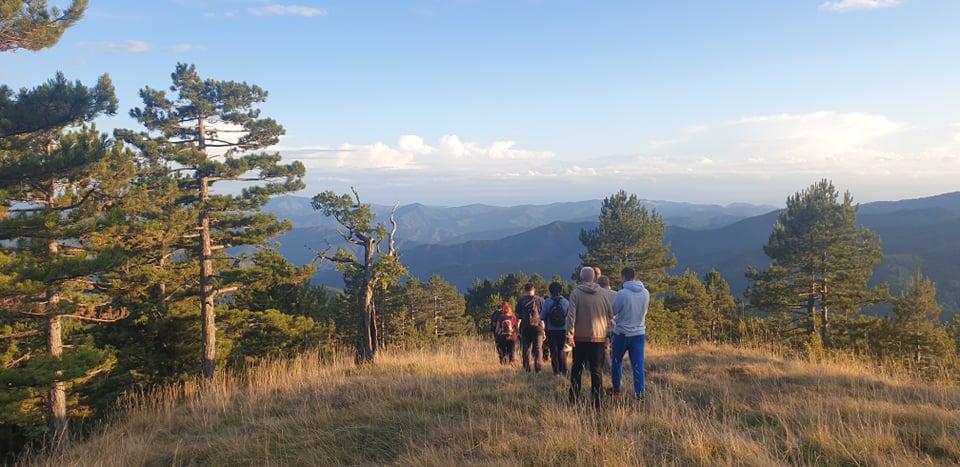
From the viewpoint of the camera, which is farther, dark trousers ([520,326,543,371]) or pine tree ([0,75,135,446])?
pine tree ([0,75,135,446])

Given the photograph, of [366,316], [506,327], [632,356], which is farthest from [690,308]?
[632,356]

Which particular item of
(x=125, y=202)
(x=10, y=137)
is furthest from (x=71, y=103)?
(x=125, y=202)

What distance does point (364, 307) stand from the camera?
11594 mm

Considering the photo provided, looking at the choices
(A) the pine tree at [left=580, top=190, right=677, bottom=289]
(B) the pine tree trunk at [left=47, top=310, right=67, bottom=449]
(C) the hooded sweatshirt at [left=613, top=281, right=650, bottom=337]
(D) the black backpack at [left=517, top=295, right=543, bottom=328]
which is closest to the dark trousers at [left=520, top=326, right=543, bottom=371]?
(D) the black backpack at [left=517, top=295, right=543, bottom=328]

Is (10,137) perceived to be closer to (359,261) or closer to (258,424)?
(359,261)

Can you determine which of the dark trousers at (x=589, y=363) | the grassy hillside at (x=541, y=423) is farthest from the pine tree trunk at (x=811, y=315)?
the dark trousers at (x=589, y=363)

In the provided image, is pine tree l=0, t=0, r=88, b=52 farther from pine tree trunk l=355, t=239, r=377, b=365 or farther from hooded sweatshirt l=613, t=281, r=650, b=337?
hooded sweatshirt l=613, t=281, r=650, b=337

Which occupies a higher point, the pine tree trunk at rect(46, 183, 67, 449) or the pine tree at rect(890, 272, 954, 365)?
the pine tree trunk at rect(46, 183, 67, 449)

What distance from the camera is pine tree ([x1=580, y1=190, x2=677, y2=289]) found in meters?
30.3

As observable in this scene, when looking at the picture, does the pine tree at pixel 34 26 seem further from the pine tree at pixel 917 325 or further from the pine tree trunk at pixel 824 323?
the pine tree at pixel 917 325

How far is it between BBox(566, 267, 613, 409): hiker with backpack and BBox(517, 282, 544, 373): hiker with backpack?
2.66 m

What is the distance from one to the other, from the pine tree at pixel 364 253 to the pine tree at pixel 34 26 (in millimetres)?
6048

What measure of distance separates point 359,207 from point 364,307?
2514 mm

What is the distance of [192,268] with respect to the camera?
18.4 m
